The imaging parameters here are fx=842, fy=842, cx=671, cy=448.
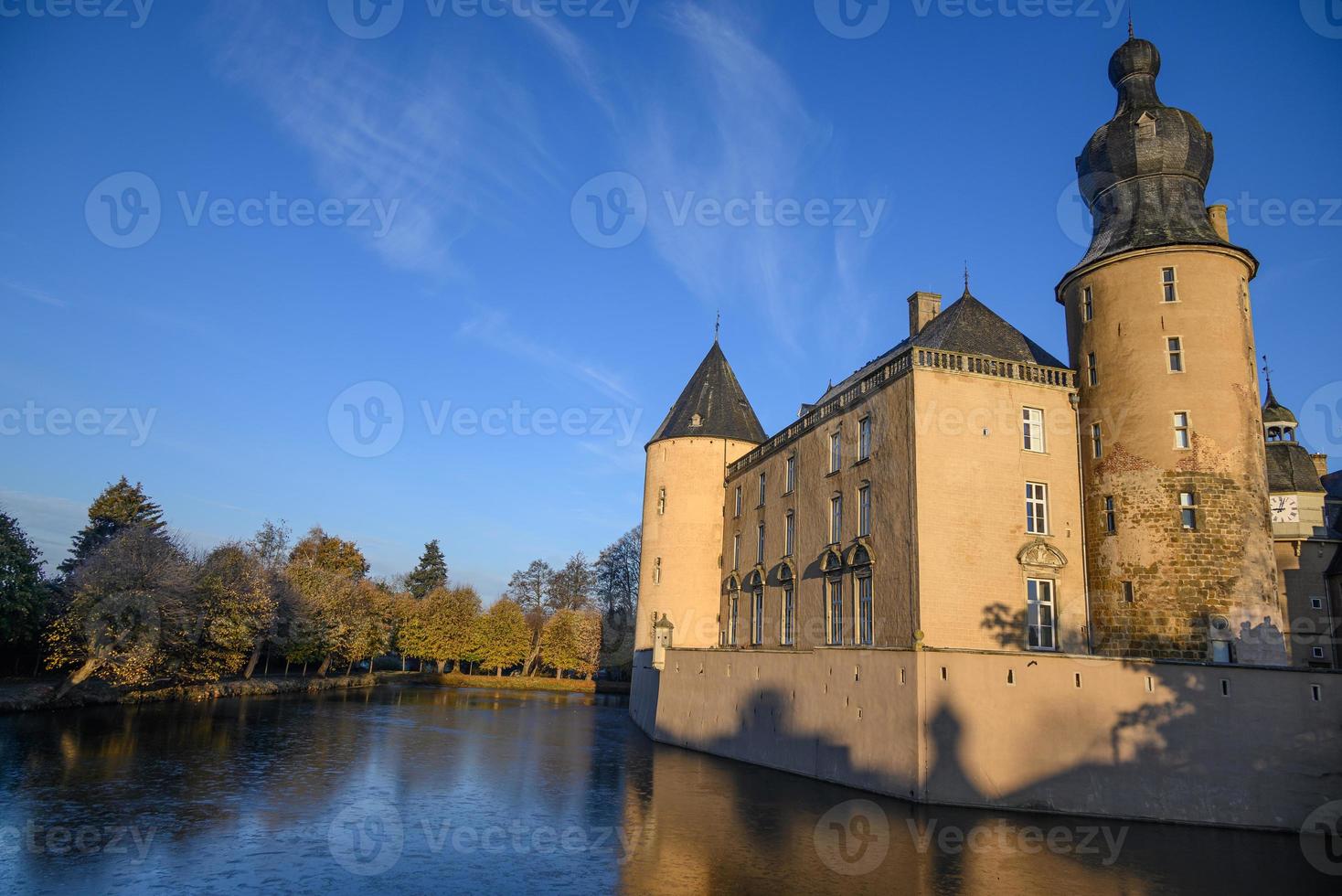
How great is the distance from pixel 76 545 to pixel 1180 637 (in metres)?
62.1

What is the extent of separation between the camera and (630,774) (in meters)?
25.7

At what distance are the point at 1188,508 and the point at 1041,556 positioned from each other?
4.06 m

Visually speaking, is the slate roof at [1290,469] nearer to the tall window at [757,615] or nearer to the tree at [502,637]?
the tall window at [757,615]

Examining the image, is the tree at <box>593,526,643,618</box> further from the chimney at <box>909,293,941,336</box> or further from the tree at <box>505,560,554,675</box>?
the chimney at <box>909,293,941,336</box>

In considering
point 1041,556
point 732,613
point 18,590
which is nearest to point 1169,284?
point 1041,556

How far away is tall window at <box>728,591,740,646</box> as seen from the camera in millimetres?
38125

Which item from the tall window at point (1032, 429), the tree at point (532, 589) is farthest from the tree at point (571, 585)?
the tall window at point (1032, 429)

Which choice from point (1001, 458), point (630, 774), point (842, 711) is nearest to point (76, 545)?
point (630, 774)

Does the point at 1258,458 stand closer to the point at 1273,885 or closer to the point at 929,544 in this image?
the point at 929,544

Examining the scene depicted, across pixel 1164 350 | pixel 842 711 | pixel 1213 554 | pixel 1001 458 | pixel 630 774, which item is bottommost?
pixel 630 774

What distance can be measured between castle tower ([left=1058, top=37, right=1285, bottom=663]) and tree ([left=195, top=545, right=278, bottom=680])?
126ft

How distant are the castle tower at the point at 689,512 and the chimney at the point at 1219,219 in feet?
70.4

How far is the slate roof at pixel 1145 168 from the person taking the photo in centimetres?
2577

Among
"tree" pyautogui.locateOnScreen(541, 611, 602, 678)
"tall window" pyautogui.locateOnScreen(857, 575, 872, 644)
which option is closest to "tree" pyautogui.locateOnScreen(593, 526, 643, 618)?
"tree" pyautogui.locateOnScreen(541, 611, 602, 678)
